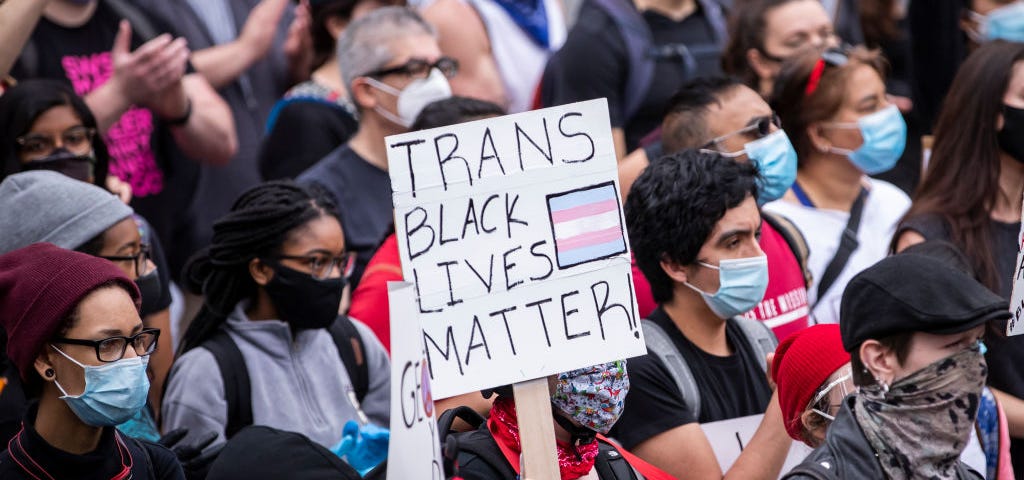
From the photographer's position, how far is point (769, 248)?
550 centimetres

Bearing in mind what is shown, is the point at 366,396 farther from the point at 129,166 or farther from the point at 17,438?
the point at 129,166

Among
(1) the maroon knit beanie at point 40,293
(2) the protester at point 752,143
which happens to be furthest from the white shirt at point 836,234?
(1) the maroon knit beanie at point 40,293

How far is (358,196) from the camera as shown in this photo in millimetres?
6520

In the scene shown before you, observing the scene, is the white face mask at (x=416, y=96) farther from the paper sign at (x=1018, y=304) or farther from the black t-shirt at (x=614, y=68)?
the paper sign at (x=1018, y=304)

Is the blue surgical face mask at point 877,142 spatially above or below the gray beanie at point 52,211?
below

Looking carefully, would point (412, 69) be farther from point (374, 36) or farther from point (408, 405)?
point (408, 405)

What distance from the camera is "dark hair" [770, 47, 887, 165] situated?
651 cm

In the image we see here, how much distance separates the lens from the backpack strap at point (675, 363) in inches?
181

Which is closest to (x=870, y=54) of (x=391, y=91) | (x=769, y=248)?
(x=769, y=248)

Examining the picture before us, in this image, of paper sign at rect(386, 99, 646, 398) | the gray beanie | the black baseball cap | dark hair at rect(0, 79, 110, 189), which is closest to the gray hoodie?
the gray beanie

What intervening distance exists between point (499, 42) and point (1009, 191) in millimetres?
3148

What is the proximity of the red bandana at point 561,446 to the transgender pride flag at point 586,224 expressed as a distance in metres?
0.45

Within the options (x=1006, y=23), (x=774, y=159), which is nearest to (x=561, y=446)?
(x=774, y=159)

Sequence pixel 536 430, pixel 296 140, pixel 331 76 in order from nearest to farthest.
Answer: pixel 536 430, pixel 296 140, pixel 331 76
